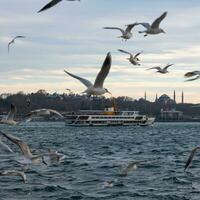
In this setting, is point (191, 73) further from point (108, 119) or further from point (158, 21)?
point (108, 119)

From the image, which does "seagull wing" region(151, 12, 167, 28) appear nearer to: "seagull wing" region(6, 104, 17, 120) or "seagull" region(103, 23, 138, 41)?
"seagull" region(103, 23, 138, 41)

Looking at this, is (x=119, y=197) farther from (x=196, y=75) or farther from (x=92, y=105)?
(x=92, y=105)

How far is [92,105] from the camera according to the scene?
589ft

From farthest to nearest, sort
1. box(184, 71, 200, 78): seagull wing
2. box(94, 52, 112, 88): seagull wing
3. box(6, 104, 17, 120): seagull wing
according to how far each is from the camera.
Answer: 1. box(6, 104, 17, 120): seagull wing
2. box(184, 71, 200, 78): seagull wing
3. box(94, 52, 112, 88): seagull wing

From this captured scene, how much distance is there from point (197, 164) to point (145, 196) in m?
11.8

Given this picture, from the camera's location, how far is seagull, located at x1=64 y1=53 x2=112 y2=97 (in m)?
13.6

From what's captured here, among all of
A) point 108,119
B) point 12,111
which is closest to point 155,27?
point 12,111

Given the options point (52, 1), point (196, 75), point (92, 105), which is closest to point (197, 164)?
point (196, 75)

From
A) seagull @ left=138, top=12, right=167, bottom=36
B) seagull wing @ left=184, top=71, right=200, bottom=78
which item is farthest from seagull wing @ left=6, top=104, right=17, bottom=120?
seagull wing @ left=184, top=71, right=200, bottom=78

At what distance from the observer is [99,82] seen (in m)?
14.0

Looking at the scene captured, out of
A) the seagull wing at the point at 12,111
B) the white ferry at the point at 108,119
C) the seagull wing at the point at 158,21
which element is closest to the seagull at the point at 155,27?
the seagull wing at the point at 158,21

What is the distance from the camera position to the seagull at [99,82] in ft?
44.5

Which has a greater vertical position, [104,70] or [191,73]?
[191,73]

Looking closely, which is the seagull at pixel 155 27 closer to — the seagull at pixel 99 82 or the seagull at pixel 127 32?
the seagull at pixel 127 32
